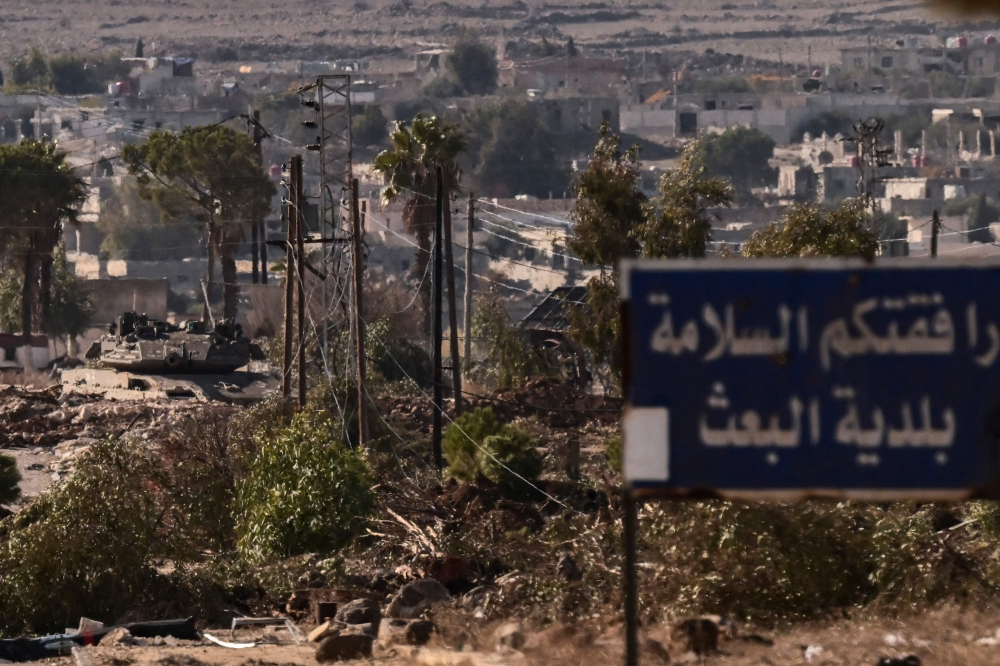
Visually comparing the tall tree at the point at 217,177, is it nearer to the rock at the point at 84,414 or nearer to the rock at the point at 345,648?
the rock at the point at 84,414

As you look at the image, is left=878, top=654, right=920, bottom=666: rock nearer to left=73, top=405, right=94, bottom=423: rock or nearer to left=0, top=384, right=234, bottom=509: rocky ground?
left=0, top=384, right=234, bottom=509: rocky ground

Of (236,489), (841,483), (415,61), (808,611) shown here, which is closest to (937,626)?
(808,611)

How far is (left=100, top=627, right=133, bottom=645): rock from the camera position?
1302 centimetres

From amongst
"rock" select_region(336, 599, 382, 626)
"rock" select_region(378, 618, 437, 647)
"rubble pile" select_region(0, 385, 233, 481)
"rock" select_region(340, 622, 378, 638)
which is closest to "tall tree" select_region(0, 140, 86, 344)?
"rubble pile" select_region(0, 385, 233, 481)

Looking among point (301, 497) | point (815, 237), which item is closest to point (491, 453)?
point (301, 497)

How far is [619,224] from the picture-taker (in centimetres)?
3106

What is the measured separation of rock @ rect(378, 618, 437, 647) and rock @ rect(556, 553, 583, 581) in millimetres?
1844

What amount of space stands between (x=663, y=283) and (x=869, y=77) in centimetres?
17616

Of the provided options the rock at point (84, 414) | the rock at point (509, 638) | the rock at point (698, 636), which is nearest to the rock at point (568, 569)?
the rock at point (509, 638)

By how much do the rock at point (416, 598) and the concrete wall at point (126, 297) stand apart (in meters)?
54.1

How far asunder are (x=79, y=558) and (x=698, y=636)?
8076 millimetres

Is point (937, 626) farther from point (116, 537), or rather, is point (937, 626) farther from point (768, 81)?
point (768, 81)

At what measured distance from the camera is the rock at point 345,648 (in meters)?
11.9

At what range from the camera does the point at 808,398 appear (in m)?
6.27
